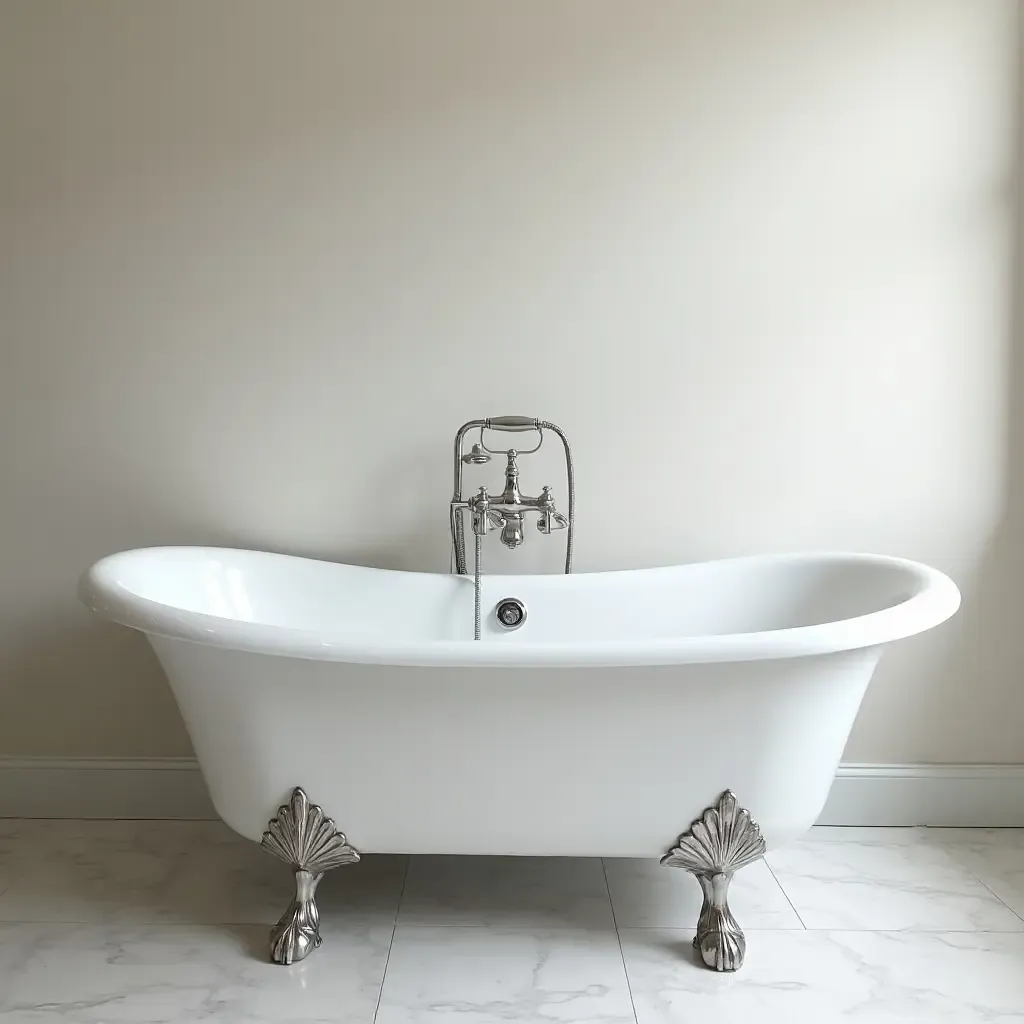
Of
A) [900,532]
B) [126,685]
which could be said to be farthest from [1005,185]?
[126,685]

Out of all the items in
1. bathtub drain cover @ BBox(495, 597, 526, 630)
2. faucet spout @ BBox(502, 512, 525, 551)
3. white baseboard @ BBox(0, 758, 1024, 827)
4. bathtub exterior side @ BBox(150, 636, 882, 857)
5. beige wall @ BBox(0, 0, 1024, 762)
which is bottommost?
white baseboard @ BBox(0, 758, 1024, 827)

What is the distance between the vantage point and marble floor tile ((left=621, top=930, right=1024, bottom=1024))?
154 cm

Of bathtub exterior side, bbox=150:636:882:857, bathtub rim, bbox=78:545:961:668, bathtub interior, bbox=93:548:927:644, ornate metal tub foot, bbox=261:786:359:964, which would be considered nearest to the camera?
bathtub rim, bbox=78:545:961:668

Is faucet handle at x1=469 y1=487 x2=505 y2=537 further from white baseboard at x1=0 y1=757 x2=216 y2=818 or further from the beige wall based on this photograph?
white baseboard at x1=0 y1=757 x2=216 y2=818

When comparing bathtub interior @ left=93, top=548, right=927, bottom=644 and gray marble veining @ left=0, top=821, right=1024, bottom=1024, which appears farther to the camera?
bathtub interior @ left=93, top=548, right=927, bottom=644

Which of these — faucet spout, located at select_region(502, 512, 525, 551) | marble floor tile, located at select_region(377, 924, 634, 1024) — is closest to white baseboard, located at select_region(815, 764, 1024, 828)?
marble floor tile, located at select_region(377, 924, 634, 1024)

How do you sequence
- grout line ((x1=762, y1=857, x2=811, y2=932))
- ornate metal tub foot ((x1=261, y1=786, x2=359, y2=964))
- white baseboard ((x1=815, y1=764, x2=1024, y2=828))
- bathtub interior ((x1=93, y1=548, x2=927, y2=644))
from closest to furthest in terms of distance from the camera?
ornate metal tub foot ((x1=261, y1=786, x2=359, y2=964)) → grout line ((x1=762, y1=857, x2=811, y2=932)) → bathtub interior ((x1=93, y1=548, x2=927, y2=644)) → white baseboard ((x1=815, y1=764, x2=1024, y2=828))

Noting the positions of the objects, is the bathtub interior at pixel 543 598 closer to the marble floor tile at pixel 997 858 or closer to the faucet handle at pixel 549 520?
the faucet handle at pixel 549 520

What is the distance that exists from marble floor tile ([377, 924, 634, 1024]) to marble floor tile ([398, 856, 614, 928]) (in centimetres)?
4

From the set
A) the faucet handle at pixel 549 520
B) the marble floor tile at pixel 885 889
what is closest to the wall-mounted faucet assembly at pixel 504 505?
the faucet handle at pixel 549 520

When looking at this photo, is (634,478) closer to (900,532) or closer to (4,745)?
(900,532)

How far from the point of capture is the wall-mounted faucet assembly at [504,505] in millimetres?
2105

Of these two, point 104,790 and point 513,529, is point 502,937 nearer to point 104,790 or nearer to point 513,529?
point 513,529

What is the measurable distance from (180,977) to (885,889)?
1.36 m
